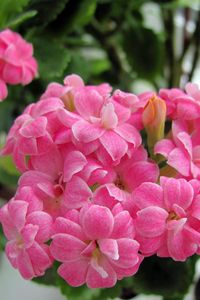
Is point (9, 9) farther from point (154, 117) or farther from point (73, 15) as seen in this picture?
point (154, 117)

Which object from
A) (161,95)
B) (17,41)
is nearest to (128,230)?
(161,95)

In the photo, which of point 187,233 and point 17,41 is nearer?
point 187,233

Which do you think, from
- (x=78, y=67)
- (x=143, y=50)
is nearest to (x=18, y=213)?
(x=78, y=67)

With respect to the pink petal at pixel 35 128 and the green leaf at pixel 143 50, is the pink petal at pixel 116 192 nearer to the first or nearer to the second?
the pink petal at pixel 35 128

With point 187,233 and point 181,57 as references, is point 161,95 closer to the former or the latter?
point 187,233

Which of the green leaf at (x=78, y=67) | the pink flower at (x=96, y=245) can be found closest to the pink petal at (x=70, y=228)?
the pink flower at (x=96, y=245)

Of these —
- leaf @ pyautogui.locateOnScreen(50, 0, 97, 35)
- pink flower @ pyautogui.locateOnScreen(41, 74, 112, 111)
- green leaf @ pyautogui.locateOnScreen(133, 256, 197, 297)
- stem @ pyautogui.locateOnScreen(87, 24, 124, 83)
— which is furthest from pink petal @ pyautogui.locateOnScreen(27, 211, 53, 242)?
stem @ pyautogui.locateOnScreen(87, 24, 124, 83)

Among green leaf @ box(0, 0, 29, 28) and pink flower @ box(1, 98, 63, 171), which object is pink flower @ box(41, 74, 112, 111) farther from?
green leaf @ box(0, 0, 29, 28)
